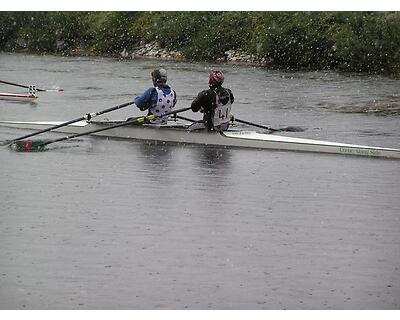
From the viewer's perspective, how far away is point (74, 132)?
43.7 feet

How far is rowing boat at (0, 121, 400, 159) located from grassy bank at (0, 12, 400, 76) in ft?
29.2

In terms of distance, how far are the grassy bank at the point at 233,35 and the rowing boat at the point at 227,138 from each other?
351 inches

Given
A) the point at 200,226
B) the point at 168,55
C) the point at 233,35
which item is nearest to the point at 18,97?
the point at 233,35

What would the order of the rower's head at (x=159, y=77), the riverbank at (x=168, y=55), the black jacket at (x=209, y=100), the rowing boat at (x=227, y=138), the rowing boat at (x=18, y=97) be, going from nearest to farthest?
the rowing boat at (x=227, y=138) → the black jacket at (x=209, y=100) → the rower's head at (x=159, y=77) → the rowing boat at (x=18, y=97) → the riverbank at (x=168, y=55)

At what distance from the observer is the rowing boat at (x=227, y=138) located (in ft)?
36.7

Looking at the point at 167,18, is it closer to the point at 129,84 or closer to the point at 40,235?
the point at 129,84

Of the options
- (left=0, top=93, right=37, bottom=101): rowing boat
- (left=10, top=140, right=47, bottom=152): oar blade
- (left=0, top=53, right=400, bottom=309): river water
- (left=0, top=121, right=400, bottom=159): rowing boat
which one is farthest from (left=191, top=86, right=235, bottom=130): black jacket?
(left=0, top=93, right=37, bottom=101): rowing boat

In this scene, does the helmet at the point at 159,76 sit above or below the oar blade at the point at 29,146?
above

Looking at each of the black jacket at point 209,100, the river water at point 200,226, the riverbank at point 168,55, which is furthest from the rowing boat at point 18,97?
the riverbank at point 168,55

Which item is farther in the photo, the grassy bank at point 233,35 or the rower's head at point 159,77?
the grassy bank at point 233,35

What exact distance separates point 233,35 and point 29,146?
479 inches

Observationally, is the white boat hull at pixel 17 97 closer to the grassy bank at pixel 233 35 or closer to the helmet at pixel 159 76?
the helmet at pixel 159 76

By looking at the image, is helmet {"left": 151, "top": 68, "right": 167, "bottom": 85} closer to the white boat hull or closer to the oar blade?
the oar blade

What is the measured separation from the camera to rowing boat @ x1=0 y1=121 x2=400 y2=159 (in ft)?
36.7
